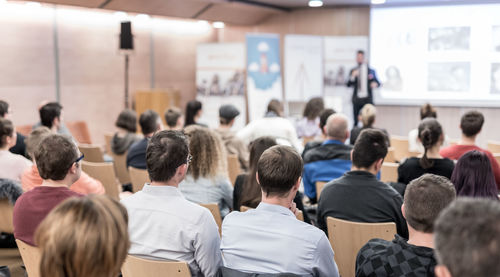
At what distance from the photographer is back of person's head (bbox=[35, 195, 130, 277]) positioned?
3.96 ft

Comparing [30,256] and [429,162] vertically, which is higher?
[429,162]

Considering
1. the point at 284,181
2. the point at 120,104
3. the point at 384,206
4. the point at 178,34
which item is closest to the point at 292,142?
the point at 384,206

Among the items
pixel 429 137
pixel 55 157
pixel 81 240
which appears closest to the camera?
pixel 81 240

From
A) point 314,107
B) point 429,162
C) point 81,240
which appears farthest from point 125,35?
point 81,240

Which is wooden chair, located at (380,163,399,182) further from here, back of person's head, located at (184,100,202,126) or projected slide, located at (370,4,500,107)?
Answer: projected slide, located at (370,4,500,107)

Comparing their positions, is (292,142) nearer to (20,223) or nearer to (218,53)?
(20,223)

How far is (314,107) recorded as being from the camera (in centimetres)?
697

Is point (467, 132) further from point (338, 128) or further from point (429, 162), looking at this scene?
point (338, 128)

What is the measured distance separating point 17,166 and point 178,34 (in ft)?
24.6

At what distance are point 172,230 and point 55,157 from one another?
81 cm

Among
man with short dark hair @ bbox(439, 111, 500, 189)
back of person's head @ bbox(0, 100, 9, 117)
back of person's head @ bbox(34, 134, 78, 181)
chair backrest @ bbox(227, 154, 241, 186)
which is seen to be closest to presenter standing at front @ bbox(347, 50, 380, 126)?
man with short dark hair @ bbox(439, 111, 500, 189)

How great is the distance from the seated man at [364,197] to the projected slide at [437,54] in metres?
6.70

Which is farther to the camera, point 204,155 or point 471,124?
point 471,124

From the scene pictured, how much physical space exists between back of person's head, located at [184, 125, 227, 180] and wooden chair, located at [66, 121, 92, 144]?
5.56 meters
